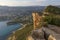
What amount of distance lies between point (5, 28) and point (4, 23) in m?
0.11

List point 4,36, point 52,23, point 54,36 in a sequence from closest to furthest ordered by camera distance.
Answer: point 54,36 → point 52,23 → point 4,36

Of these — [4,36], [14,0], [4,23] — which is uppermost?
[14,0]

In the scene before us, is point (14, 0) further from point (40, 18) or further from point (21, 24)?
point (40, 18)

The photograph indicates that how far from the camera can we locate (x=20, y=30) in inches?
138

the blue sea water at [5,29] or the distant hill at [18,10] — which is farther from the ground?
the distant hill at [18,10]

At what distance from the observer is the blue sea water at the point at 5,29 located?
3431 mm

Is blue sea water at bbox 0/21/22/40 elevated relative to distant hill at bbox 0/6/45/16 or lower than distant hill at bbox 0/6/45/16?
lower

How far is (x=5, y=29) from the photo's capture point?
11.4ft

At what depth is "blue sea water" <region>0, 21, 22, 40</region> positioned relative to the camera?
3.43 metres

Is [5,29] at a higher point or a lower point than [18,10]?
lower

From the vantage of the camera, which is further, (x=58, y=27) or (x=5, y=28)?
(x=5, y=28)

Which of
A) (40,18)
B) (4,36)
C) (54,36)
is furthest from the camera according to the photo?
(4,36)

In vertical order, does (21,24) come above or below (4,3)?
below

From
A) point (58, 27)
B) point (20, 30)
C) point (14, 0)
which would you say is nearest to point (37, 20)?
point (58, 27)
